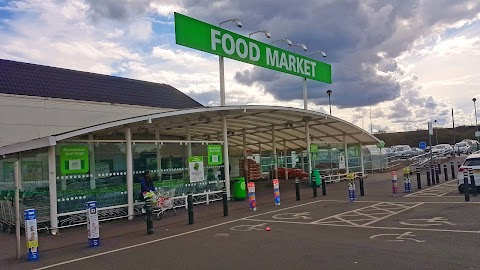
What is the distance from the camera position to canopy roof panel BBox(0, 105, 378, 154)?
17297 millimetres

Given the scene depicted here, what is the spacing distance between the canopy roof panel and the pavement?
376 cm

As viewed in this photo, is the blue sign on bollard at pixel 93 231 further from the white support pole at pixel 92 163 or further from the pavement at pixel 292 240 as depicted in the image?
the white support pole at pixel 92 163

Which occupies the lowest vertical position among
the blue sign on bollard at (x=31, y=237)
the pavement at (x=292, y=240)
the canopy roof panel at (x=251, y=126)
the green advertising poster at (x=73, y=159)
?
the pavement at (x=292, y=240)

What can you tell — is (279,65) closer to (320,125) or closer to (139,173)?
(320,125)

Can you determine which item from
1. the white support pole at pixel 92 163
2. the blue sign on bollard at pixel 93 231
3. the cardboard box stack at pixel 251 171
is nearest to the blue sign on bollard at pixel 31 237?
the blue sign on bollard at pixel 93 231

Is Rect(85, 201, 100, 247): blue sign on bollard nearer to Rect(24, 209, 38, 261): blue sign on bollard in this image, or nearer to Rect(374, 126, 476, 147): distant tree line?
Rect(24, 209, 38, 261): blue sign on bollard

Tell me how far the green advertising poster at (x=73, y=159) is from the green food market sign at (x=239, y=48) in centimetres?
576

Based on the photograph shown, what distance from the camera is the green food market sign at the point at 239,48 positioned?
1831cm

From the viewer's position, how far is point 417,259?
7.77 metres

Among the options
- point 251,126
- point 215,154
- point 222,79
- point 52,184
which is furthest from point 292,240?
point 251,126

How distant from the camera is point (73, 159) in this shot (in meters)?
14.8

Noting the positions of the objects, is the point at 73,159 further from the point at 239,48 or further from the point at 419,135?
the point at 419,135

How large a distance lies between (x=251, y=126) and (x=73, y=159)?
584 inches

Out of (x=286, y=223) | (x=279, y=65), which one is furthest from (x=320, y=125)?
(x=286, y=223)
